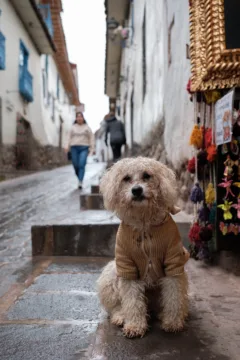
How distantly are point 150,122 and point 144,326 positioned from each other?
6.13m

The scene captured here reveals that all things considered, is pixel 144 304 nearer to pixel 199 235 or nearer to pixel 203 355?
pixel 203 355

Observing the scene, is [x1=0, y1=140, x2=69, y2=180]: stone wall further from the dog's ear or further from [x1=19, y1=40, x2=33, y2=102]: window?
the dog's ear

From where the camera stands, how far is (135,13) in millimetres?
10945

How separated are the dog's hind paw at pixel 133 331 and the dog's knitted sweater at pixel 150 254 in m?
0.26

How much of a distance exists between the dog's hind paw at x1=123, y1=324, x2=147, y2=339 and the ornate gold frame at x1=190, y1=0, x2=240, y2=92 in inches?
74.8

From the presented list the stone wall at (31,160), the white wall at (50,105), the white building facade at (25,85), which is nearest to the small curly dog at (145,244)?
the stone wall at (31,160)

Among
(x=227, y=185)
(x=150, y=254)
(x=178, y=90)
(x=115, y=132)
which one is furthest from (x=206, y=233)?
(x=115, y=132)

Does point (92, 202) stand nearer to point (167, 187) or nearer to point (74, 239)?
point (74, 239)

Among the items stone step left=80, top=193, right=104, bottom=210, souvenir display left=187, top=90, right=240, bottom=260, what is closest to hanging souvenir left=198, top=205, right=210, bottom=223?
souvenir display left=187, top=90, right=240, bottom=260

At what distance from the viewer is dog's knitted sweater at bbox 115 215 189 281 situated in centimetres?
211

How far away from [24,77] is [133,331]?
1374 centimetres

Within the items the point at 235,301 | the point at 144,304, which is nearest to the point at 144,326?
the point at 144,304

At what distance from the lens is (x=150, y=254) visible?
2.12 m

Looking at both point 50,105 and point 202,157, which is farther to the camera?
point 50,105
